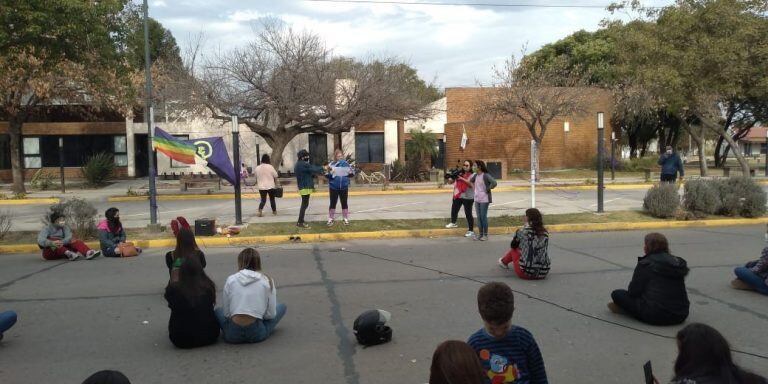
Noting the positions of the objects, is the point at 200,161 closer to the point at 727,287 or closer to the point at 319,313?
the point at 319,313

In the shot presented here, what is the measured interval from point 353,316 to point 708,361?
4.08 metres

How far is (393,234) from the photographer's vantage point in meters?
12.4

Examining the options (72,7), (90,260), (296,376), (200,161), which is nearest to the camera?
(296,376)

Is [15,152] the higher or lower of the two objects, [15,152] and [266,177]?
the higher

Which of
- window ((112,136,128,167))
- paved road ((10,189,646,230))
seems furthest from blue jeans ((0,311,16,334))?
window ((112,136,128,167))

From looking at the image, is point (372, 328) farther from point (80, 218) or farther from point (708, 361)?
point (80, 218)

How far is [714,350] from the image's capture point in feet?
9.77

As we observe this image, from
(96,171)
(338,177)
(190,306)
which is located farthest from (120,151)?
(190,306)

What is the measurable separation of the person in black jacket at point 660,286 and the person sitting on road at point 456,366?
13.3ft

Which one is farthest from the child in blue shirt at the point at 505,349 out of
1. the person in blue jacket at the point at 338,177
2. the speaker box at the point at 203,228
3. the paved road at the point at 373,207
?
the paved road at the point at 373,207

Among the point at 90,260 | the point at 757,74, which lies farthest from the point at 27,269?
the point at 757,74

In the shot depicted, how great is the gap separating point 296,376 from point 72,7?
1032 cm

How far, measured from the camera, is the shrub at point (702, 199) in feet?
45.2

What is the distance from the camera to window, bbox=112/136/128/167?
33.2 meters
